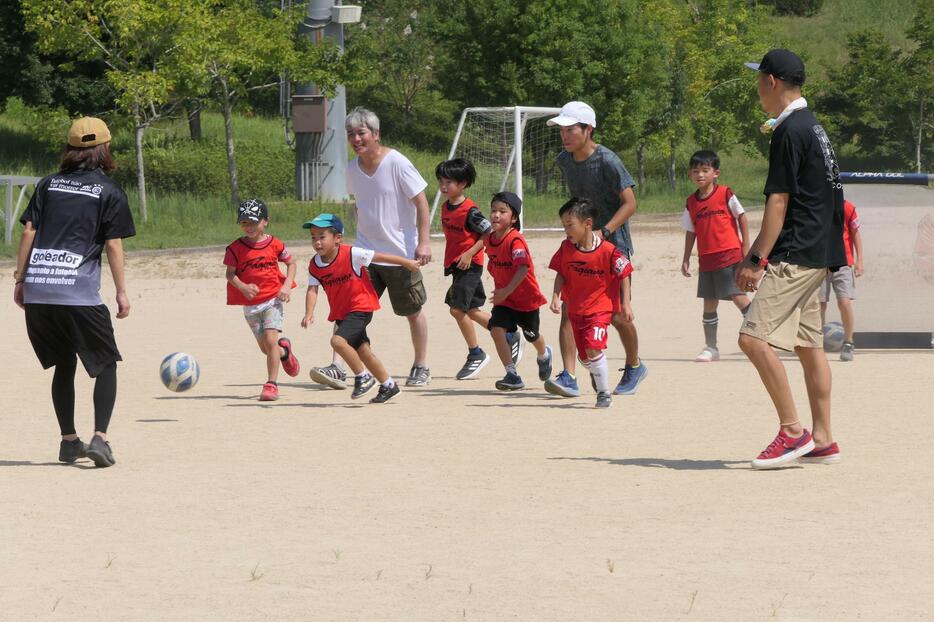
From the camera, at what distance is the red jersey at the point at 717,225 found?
11.4m

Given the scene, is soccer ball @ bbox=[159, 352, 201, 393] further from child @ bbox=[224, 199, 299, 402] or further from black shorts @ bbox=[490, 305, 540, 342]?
black shorts @ bbox=[490, 305, 540, 342]

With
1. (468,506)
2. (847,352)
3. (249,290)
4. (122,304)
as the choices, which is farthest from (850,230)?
(122,304)

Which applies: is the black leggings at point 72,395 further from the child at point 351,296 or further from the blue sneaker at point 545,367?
the blue sneaker at point 545,367

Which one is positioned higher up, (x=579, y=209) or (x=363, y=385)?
(x=579, y=209)

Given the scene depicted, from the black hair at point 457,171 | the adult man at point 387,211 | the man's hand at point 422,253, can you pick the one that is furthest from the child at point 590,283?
the black hair at point 457,171

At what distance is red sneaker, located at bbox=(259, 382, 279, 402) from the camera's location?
9.87 metres

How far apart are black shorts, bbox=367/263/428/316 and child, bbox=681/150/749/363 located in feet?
7.37

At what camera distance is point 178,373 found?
938 cm

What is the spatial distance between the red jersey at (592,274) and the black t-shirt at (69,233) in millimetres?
2961

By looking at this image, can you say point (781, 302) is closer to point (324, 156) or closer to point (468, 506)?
point (468, 506)

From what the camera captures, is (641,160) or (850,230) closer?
(850,230)

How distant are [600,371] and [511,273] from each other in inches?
45.7

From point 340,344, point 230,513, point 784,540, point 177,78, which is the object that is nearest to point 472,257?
point 340,344

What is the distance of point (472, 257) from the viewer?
412 inches
